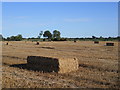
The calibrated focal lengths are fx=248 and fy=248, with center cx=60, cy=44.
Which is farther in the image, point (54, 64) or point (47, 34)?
point (47, 34)

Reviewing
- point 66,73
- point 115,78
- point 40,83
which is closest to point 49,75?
point 66,73

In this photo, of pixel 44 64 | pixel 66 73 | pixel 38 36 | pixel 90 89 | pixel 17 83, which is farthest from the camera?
pixel 38 36

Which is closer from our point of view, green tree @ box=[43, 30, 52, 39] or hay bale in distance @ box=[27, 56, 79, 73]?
hay bale in distance @ box=[27, 56, 79, 73]

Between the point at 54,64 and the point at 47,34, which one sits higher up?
the point at 47,34

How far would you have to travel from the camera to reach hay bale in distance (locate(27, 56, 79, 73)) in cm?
1530

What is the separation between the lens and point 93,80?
41.5 ft

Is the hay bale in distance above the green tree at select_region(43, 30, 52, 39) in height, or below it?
below

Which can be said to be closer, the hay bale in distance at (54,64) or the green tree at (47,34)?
the hay bale in distance at (54,64)

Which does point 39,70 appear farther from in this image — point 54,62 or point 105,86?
point 105,86

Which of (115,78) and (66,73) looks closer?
(115,78)

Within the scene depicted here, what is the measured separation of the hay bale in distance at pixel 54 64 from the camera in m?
15.3

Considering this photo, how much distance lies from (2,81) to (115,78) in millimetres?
5965

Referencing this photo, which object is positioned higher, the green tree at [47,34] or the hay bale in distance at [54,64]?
the green tree at [47,34]

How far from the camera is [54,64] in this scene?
1552 centimetres
